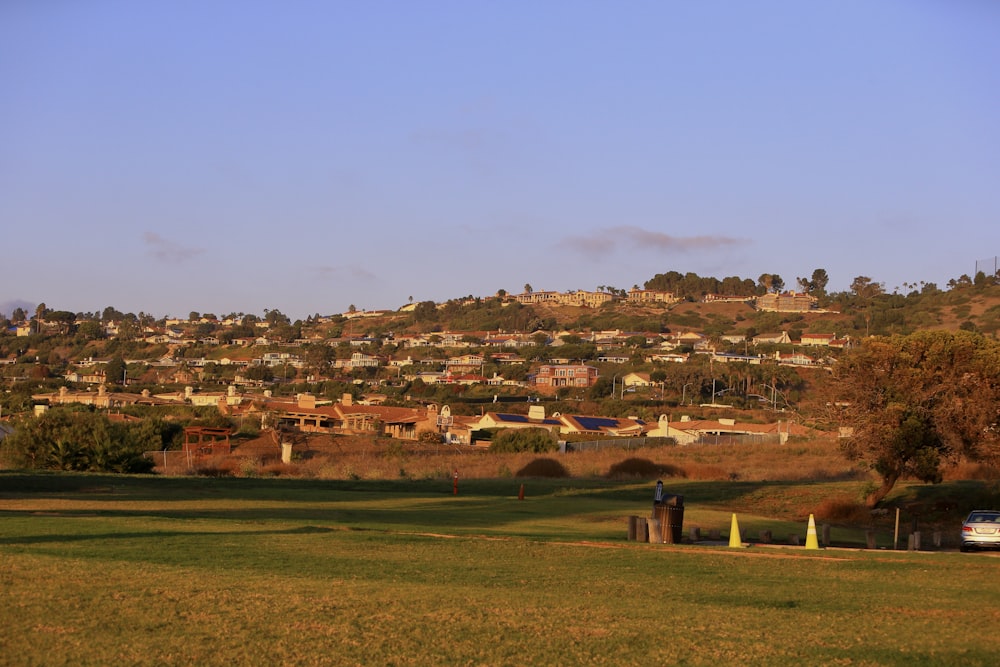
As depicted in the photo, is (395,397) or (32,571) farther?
(395,397)

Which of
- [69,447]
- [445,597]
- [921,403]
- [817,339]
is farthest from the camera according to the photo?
[817,339]

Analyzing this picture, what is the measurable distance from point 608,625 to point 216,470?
115 ft

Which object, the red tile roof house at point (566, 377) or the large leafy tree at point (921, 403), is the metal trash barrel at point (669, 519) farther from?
the red tile roof house at point (566, 377)

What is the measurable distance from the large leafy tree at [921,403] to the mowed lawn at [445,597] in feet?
53.1

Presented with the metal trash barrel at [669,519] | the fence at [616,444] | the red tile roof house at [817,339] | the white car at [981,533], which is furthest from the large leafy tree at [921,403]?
the red tile roof house at [817,339]

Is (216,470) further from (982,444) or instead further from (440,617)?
(440,617)

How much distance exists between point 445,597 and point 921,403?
1102 inches

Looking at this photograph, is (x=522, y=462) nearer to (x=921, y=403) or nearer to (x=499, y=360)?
(x=921, y=403)

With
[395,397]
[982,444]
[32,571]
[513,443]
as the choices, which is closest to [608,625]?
[32,571]

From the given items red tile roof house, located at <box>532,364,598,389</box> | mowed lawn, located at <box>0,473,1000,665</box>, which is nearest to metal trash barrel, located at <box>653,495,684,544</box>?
mowed lawn, located at <box>0,473,1000,665</box>

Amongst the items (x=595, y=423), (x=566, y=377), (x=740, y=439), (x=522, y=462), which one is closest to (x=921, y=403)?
(x=522, y=462)

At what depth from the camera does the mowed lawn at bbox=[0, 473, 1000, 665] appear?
9.30 meters

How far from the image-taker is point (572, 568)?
1539 centimetres

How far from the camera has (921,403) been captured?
3594cm
